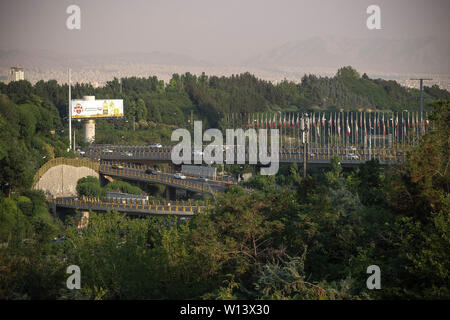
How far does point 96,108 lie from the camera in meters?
107

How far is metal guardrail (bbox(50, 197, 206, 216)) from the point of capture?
2162 inches

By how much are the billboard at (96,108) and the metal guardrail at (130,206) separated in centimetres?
4259

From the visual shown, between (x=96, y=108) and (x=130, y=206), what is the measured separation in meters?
51.7

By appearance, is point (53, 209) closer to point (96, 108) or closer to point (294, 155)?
point (294, 155)

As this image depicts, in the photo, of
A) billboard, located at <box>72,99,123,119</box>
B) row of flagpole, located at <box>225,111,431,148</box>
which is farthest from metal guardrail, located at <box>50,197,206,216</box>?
billboard, located at <box>72,99,123,119</box>

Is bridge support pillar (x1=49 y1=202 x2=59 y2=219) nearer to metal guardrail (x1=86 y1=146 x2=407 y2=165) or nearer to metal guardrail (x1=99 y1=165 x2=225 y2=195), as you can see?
metal guardrail (x1=99 y1=165 x2=225 y2=195)

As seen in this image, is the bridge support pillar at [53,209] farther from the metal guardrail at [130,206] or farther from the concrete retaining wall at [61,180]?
the concrete retaining wall at [61,180]

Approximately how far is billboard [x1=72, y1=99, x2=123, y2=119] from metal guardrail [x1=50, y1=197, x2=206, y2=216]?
42.6 m

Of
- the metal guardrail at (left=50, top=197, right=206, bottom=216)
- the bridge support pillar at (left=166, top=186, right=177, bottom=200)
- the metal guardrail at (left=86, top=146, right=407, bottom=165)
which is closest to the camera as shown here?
the metal guardrail at (left=50, top=197, right=206, bottom=216)

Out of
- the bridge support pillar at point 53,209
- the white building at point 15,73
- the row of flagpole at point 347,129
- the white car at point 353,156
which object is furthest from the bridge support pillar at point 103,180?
the white building at point 15,73

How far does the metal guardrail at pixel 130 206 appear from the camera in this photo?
54906mm

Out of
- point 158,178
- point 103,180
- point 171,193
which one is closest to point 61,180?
point 158,178

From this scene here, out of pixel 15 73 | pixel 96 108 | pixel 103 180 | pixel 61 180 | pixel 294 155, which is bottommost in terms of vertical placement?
pixel 103 180
